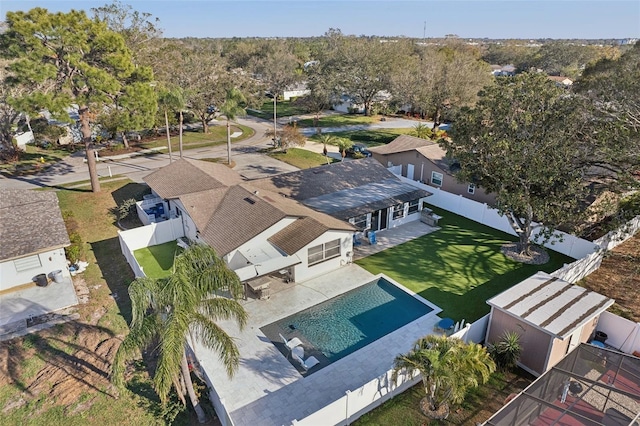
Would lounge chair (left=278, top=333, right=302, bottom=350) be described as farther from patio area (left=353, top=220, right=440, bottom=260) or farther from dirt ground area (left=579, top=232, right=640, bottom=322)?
dirt ground area (left=579, top=232, right=640, bottom=322)

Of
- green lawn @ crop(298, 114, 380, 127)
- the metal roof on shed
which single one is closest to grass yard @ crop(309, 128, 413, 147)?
green lawn @ crop(298, 114, 380, 127)

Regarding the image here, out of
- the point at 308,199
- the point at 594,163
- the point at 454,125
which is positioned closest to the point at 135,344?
the point at 308,199

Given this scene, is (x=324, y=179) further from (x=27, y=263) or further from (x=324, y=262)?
(x=27, y=263)

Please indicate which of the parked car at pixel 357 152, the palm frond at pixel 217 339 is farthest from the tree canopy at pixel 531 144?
the parked car at pixel 357 152

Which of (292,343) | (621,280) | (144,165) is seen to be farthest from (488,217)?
(144,165)

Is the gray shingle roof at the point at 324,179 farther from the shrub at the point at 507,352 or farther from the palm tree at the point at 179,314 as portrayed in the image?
the shrub at the point at 507,352

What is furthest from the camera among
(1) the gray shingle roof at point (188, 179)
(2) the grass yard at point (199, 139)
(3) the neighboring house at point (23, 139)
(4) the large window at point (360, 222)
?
(2) the grass yard at point (199, 139)
